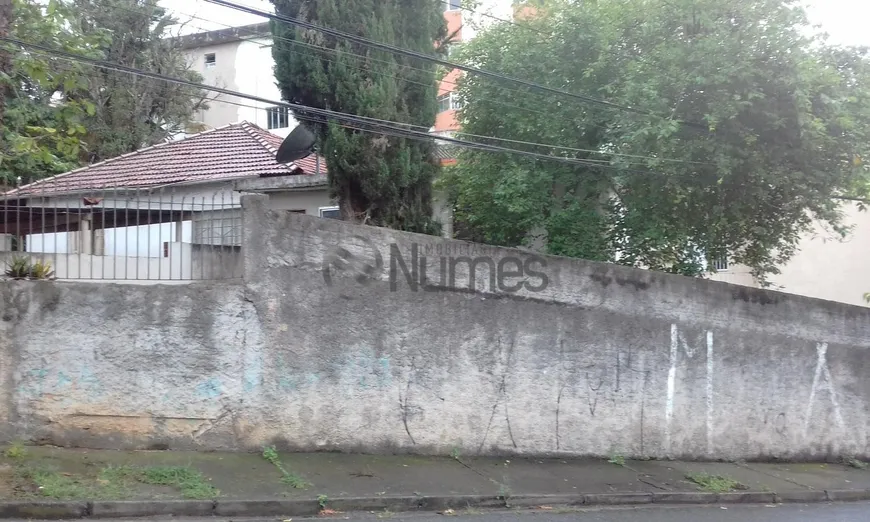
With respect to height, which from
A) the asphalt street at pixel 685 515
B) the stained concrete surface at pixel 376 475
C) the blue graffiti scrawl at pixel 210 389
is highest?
the blue graffiti scrawl at pixel 210 389

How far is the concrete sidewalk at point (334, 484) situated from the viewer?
18.3ft

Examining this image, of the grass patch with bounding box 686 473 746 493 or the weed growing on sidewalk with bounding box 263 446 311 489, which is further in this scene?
the grass patch with bounding box 686 473 746 493

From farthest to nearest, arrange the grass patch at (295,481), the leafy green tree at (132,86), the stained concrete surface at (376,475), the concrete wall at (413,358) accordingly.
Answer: the leafy green tree at (132,86) → the concrete wall at (413,358) → the grass patch at (295,481) → the stained concrete surface at (376,475)

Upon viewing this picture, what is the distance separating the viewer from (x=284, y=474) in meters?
6.54

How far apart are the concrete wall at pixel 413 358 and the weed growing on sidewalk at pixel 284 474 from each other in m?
0.16

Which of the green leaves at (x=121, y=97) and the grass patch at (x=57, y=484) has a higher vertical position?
the green leaves at (x=121, y=97)

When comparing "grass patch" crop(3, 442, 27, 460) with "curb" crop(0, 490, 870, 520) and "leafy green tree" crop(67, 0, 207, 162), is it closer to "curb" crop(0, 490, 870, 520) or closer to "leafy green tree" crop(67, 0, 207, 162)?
"curb" crop(0, 490, 870, 520)

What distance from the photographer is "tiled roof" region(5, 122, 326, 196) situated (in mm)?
A: 11898

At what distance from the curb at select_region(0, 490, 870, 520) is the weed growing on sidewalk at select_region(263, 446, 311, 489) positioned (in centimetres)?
35

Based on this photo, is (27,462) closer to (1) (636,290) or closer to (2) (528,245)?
(1) (636,290)

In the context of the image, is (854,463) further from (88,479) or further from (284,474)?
(88,479)

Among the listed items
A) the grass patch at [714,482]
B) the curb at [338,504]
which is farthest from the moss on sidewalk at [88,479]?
the grass patch at [714,482]

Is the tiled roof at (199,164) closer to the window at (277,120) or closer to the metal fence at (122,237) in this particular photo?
the metal fence at (122,237)

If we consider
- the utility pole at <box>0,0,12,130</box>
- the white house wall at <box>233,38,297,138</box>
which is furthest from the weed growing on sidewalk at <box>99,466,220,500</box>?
the white house wall at <box>233,38,297,138</box>
